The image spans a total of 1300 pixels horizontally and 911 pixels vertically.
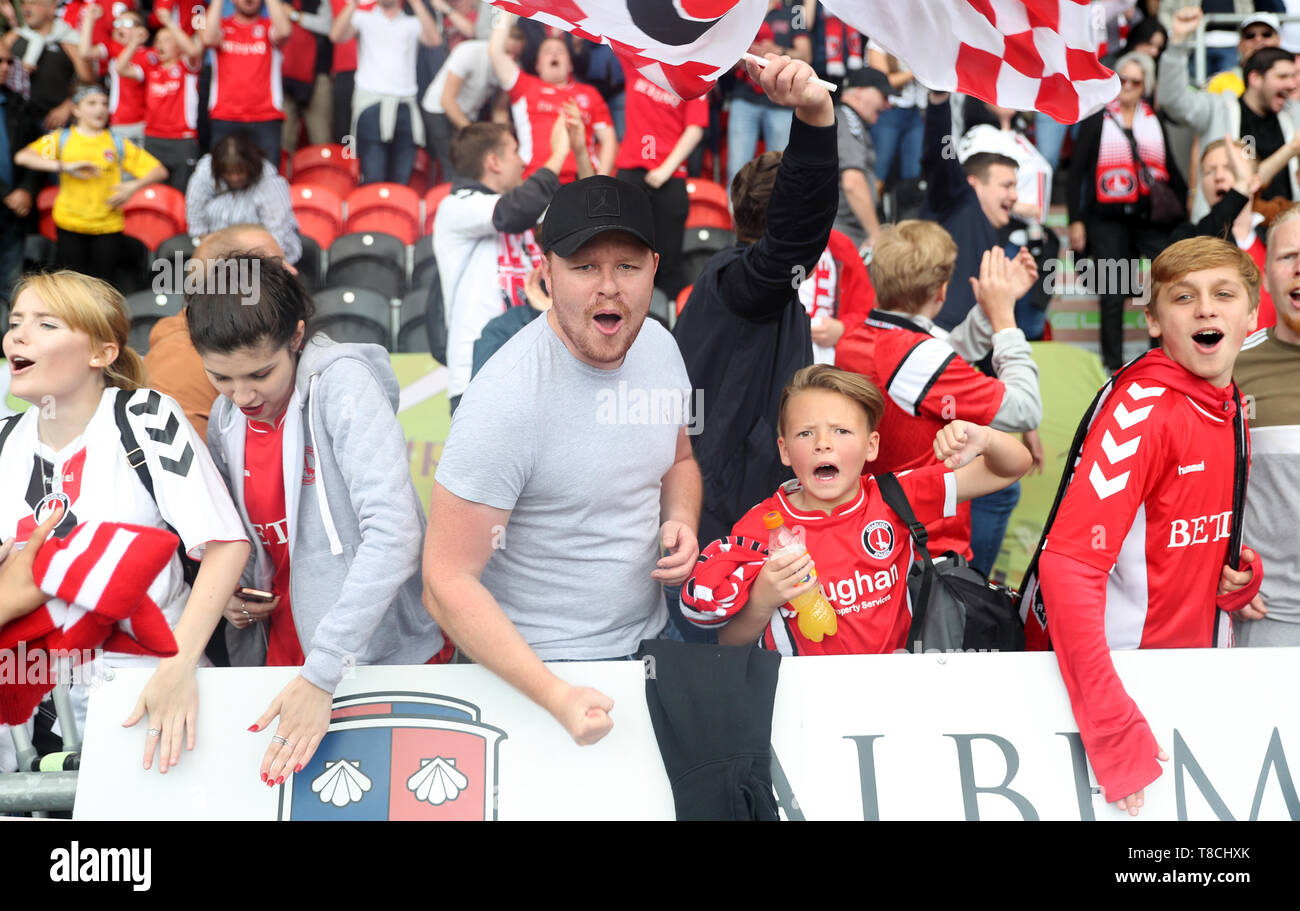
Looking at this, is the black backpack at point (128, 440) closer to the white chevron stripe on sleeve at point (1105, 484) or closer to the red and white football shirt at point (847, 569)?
the red and white football shirt at point (847, 569)

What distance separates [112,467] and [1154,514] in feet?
8.41

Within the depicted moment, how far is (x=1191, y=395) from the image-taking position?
275 centimetres

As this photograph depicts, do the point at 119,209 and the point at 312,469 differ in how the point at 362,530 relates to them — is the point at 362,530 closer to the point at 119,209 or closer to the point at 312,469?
the point at 312,469

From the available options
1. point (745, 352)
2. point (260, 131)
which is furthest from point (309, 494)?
point (260, 131)

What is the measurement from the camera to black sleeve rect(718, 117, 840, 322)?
9.73 feet

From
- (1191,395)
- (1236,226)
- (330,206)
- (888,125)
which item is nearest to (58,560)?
(1191,395)

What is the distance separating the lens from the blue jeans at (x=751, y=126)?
7.07 meters

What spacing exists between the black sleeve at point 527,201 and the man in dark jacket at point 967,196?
1866 mm

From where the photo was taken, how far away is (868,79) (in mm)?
6812

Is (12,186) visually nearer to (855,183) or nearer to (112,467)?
(855,183)

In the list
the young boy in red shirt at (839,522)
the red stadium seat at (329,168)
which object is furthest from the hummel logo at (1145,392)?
the red stadium seat at (329,168)

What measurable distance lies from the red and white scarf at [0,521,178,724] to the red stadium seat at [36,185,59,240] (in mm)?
5512

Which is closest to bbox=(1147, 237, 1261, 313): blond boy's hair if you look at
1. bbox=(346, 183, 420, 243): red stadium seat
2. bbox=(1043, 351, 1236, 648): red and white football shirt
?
bbox=(1043, 351, 1236, 648): red and white football shirt
